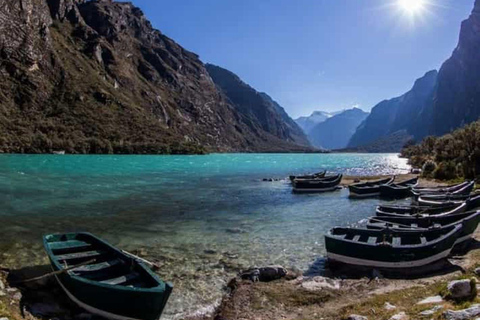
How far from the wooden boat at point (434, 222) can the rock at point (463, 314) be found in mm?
8984

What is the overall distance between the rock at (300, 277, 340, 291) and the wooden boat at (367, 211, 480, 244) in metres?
4.51

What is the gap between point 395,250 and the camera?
542 inches

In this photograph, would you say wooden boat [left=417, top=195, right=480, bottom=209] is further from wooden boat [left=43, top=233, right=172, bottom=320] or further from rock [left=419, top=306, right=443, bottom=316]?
wooden boat [left=43, top=233, right=172, bottom=320]

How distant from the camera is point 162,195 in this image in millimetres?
37625

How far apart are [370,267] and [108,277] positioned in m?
9.39

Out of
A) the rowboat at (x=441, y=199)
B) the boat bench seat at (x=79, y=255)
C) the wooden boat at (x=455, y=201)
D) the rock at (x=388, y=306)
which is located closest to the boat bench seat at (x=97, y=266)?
the boat bench seat at (x=79, y=255)

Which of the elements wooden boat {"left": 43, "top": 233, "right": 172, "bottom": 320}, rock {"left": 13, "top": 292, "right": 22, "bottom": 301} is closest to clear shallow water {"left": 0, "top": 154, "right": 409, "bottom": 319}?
wooden boat {"left": 43, "top": 233, "right": 172, "bottom": 320}

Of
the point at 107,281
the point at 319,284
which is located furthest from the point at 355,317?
the point at 107,281

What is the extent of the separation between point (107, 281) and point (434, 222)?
49.8ft

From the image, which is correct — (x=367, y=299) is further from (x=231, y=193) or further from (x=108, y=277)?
(x=231, y=193)

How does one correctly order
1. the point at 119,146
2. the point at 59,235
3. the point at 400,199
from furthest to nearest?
the point at 119,146
the point at 400,199
the point at 59,235

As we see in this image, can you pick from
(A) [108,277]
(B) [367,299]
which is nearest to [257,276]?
(B) [367,299]

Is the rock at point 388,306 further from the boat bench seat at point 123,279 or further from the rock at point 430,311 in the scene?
the boat bench seat at point 123,279

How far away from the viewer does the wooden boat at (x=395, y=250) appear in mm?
13781
